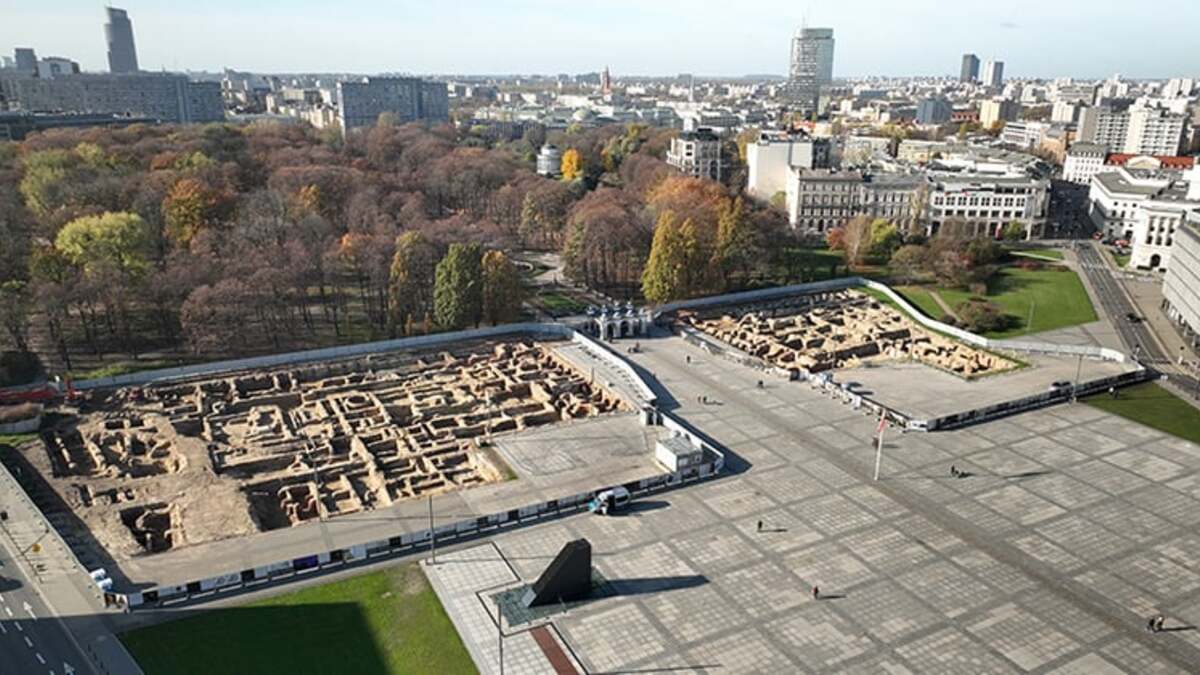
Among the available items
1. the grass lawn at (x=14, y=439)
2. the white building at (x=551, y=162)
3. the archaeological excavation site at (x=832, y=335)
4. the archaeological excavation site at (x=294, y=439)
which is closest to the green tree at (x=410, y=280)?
the archaeological excavation site at (x=294, y=439)

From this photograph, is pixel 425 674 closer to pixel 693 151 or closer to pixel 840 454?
pixel 840 454

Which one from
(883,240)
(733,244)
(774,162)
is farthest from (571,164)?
(733,244)

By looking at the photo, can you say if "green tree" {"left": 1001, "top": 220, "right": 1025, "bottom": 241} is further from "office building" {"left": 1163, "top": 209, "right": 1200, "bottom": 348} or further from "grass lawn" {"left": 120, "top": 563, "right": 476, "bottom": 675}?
"grass lawn" {"left": 120, "top": 563, "right": 476, "bottom": 675}

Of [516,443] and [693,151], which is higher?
[693,151]

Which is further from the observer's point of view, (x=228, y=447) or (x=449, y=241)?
(x=449, y=241)

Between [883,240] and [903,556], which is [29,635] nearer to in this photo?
[903,556]

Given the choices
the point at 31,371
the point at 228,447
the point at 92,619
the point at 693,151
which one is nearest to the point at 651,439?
the point at 228,447

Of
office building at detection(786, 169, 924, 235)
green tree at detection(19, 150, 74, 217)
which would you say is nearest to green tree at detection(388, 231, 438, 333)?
green tree at detection(19, 150, 74, 217)
